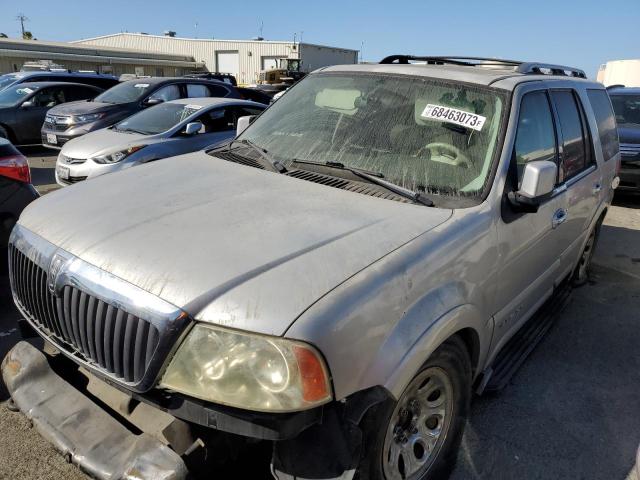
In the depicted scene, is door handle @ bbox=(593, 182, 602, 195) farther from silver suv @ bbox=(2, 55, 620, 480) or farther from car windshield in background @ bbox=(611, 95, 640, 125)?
car windshield in background @ bbox=(611, 95, 640, 125)

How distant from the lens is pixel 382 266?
183 centimetres

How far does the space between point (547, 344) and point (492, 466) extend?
63.0 inches

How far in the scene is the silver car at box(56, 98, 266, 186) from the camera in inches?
275

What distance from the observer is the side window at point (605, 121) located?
160 inches

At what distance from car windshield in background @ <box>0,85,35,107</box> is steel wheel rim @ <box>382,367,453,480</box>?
482 inches

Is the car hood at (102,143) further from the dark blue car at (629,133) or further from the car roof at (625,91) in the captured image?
the car roof at (625,91)

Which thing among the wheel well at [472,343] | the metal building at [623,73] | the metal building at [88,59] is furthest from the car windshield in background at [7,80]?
the metal building at [623,73]

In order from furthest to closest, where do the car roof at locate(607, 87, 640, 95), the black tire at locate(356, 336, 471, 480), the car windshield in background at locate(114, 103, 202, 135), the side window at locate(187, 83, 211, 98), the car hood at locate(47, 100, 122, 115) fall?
the side window at locate(187, 83, 211, 98)
the car hood at locate(47, 100, 122, 115)
the car roof at locate(607, 87, 640, 95)
the car windshield in background at locate(114, 103, 202, 135)
the black tire at locate(356, 336, 471, 480)

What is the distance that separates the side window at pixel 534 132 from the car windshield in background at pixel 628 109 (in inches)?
303

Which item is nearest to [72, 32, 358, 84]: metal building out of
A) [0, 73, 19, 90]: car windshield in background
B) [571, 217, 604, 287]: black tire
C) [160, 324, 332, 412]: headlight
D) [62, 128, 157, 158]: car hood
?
[0, 73, 19, 90]: car windshield in background

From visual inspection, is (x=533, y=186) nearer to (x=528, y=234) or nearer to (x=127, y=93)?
(x=528, y=234)

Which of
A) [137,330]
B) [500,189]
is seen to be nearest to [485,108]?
[500,189]

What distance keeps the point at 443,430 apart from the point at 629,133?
836cm

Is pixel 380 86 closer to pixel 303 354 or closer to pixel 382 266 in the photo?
pixel 382 266
